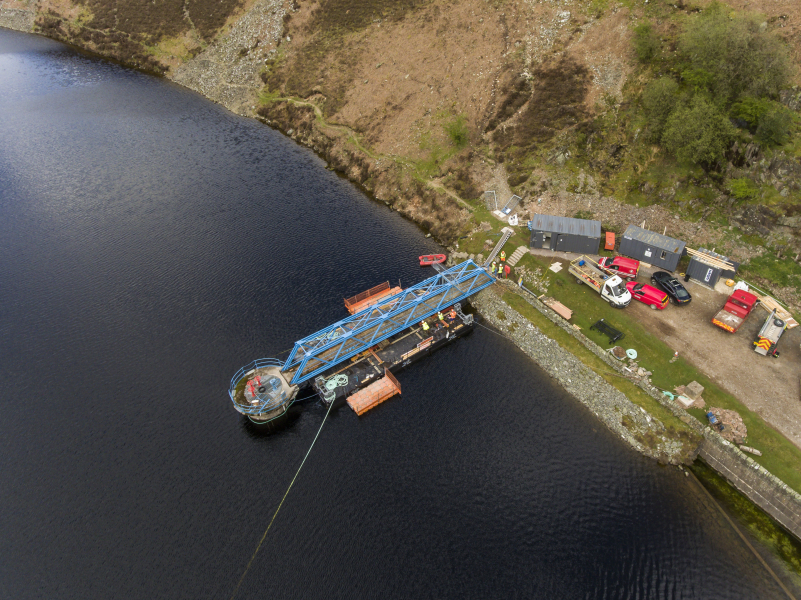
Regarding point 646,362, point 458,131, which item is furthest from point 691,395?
point 458,131

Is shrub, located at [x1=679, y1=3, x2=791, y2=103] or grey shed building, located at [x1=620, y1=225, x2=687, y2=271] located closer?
shrub, located at [x1=679, y1=3, x2=791, y2=103]

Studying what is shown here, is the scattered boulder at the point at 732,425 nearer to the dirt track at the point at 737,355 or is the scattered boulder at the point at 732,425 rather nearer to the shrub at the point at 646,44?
the dirt track at the point at 737,355

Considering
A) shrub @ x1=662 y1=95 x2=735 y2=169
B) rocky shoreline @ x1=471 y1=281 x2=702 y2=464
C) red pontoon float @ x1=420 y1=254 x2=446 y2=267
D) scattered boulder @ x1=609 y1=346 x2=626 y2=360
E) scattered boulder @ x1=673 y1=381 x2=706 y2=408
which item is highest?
shrub @ x1=662 y1=95 x2=735 y2=169

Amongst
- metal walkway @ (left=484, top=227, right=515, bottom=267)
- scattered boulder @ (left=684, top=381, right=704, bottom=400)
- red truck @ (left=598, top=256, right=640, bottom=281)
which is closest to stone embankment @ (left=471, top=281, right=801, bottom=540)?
scattered boulder @ (left=684, top=381, right=704, bottom=400)

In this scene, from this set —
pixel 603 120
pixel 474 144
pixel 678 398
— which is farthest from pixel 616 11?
pixel 678 398

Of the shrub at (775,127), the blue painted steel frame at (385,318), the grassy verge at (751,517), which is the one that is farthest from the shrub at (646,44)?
the grassy verge at (751,517)

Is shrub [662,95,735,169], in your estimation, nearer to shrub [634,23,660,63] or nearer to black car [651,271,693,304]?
shrub [634,23,660,63]
